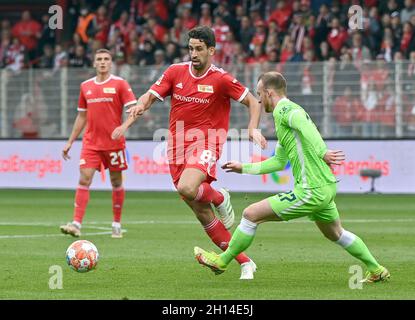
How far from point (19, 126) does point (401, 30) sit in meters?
9.39

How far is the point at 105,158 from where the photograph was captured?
15820 mm

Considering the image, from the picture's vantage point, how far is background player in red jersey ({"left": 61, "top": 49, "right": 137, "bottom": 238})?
1571 centimetres

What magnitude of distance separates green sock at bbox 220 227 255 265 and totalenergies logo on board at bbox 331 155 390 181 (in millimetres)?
13684

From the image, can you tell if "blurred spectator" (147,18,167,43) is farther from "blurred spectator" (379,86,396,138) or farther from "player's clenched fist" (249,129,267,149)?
"player's clenched fist" (249,129,267,149)

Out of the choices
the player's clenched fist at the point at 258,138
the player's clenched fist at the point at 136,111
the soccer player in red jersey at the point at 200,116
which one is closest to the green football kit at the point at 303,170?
the player's clenched fist at the point at 258,138

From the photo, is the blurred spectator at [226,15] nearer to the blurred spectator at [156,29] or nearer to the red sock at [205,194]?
the blurred spectator at [156,29]

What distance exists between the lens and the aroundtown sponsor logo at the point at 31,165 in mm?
26344

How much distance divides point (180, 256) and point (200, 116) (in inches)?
77.3

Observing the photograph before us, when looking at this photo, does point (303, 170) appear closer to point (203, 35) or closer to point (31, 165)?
point (203, 35)

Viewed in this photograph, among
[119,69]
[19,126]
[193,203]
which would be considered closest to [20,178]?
[19,126]

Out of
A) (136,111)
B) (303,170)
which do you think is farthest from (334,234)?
(136,111)
